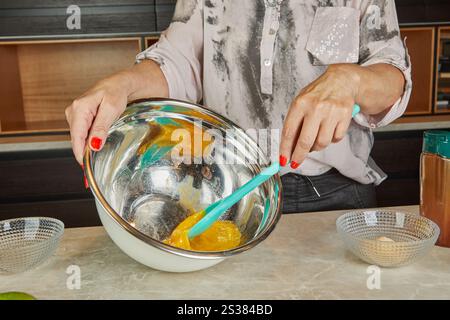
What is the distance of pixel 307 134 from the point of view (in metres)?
0.89

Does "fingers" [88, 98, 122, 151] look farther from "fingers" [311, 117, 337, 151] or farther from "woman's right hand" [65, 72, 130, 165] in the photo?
"fingers" [311, 117, 337, 151]

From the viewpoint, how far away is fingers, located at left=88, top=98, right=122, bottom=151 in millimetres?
934

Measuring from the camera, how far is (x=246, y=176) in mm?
1086

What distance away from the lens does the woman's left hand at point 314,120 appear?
35.4 inches

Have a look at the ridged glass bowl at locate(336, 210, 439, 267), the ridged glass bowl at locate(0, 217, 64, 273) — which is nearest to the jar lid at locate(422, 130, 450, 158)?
the ridged glass bowl at locate(336, 210, 439, 267)

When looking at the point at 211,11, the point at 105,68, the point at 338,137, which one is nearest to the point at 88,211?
the point at 105,68

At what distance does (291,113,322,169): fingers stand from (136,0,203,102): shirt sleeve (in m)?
0.56

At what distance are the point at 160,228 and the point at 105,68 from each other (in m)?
2.10

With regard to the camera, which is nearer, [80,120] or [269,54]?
[80,120]

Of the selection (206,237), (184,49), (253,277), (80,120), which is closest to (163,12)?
(184,49)

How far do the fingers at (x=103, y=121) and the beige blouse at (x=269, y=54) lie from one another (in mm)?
362

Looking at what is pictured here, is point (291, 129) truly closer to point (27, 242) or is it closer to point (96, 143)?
point (96, 143)

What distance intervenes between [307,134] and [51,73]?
2330 mm

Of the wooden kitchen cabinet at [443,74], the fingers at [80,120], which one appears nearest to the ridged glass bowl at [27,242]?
the fingers at [80,120]
